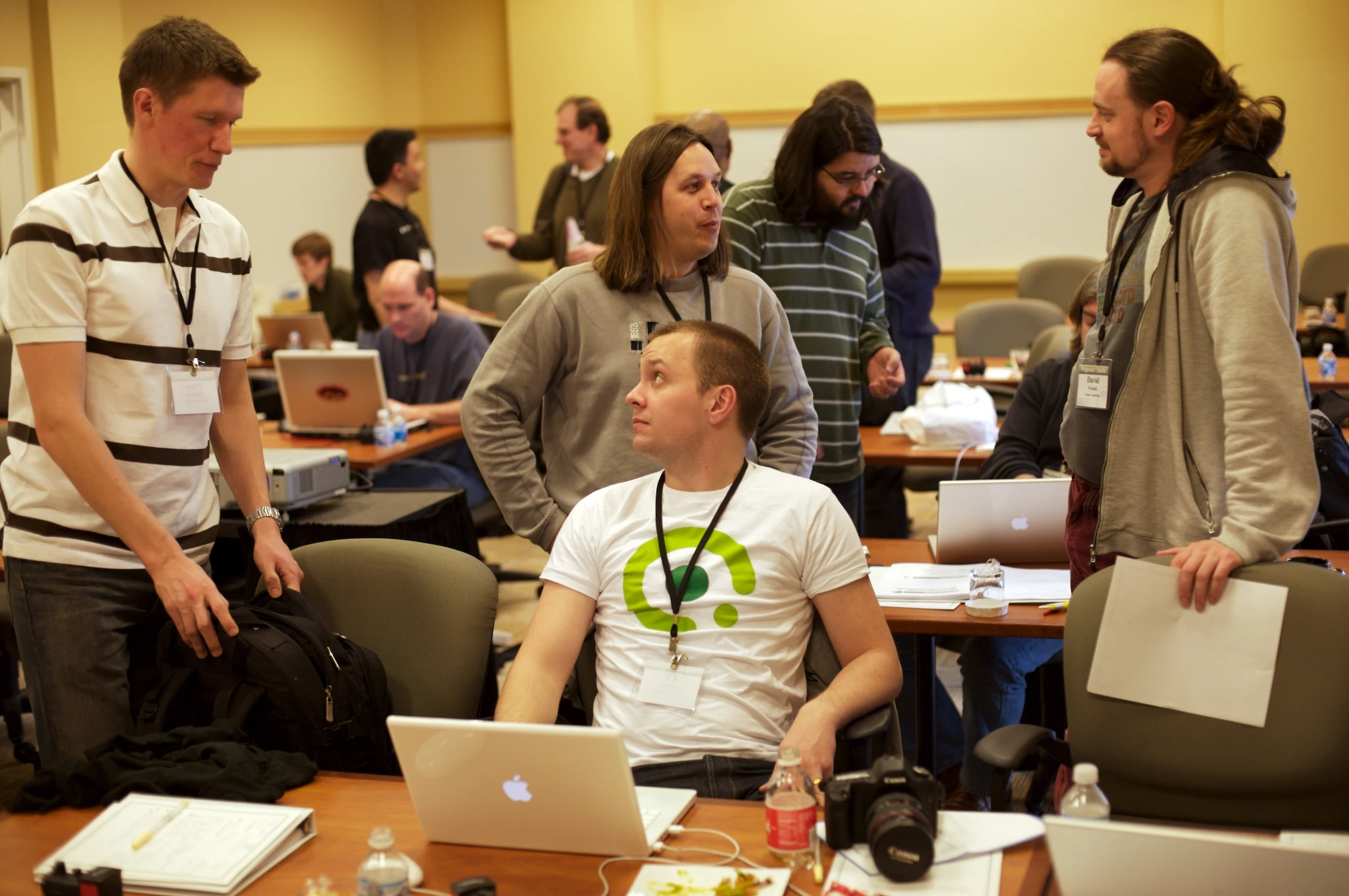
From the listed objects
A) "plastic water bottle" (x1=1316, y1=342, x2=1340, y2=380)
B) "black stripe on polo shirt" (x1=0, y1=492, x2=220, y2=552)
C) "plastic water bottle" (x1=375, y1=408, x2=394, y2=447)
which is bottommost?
"plastic water bottle" (x1=375, y1=408, x2=394, y2=447)

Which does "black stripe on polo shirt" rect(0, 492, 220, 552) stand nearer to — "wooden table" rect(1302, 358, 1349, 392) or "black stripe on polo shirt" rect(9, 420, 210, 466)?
"black stripe on polo shirt" rect(9, 420, 210, 466)

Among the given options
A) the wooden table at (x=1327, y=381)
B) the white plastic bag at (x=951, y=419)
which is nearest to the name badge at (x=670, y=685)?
the white plastic bag at (x=951, y=419)

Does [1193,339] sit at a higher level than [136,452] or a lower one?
higher

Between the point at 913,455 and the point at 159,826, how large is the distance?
2696 millimetres

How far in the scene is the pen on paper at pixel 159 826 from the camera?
1607mm

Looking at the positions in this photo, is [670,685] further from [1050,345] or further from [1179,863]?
[1050,345]

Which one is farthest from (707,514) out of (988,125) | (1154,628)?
(988,125)

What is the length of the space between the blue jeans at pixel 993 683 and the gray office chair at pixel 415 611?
4.08 ft

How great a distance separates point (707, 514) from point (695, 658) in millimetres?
255

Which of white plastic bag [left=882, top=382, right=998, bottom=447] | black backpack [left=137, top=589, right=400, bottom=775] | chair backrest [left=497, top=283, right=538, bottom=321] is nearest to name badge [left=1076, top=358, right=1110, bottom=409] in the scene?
black backpack [left=137, top=589, right=400, bottom=775]

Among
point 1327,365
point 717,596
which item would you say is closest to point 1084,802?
point 717,596

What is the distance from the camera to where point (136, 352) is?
215 cm

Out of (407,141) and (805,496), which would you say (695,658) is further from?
(407,141)

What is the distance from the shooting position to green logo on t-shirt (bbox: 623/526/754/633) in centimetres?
209
